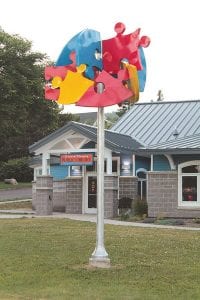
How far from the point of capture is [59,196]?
28.8 m

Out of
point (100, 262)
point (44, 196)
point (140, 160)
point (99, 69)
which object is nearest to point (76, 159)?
point (44, 196)

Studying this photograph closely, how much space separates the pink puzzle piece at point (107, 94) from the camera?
35.6 feet

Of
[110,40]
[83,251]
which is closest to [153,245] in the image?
[83,251]

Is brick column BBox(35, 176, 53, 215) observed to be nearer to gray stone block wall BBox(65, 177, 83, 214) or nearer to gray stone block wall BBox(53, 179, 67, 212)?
gray stone block wall BBox(65, 177, 83, 214)

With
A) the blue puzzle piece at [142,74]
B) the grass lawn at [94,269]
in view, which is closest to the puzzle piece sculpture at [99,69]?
the blue puzzle piece at [142,74]

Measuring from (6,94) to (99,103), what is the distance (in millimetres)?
34576

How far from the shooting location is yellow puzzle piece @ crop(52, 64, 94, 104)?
1102 centimetres

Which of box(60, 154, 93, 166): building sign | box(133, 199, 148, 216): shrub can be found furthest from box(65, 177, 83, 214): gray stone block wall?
box(133, 199, 148, 216): shrub

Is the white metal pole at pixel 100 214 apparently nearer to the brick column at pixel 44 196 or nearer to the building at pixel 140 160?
the building at pixel 140 160

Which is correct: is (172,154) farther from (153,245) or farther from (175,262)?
(175,262)

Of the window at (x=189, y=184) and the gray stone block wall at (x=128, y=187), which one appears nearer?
the window at (x=189, y=184)

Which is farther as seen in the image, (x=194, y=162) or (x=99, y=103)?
(x=194, y=162)

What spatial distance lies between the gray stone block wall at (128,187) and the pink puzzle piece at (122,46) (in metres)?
15.0

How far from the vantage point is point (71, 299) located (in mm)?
7969
